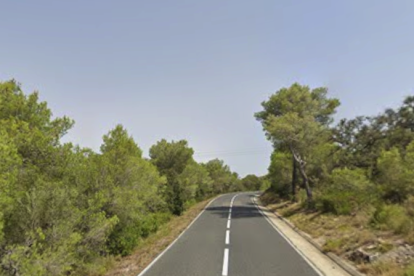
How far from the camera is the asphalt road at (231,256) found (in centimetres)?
1044

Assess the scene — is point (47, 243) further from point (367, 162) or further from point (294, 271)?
point (367, 162)

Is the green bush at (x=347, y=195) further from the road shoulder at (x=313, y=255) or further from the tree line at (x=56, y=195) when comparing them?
the tree line at (x=56, y=195)

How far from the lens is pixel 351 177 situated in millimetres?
24312

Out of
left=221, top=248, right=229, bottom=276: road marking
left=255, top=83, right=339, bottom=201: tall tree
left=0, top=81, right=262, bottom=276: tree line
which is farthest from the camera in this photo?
left=255, top=83, right=339, bottom=201: tall tree

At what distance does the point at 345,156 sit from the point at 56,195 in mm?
27736

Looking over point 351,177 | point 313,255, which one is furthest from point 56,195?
point 351,177

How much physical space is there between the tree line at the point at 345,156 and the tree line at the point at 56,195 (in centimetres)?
1260

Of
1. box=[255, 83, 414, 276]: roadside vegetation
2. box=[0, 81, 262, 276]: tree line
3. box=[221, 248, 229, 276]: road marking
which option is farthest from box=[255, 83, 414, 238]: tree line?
box=[0, 81, 262, 276]: tree line

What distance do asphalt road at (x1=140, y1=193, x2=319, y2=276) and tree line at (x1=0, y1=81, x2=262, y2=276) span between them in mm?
2823

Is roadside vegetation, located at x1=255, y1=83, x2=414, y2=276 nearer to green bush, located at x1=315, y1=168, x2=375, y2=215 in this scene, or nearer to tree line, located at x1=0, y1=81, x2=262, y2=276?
green bush, located at x1=315, y1=168, x2=375, y2=215

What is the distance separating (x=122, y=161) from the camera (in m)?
17.2

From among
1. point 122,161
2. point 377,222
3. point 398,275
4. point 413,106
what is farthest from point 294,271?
point 413,106

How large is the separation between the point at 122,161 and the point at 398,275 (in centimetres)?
1338

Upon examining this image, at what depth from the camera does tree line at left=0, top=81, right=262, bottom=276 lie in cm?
864
